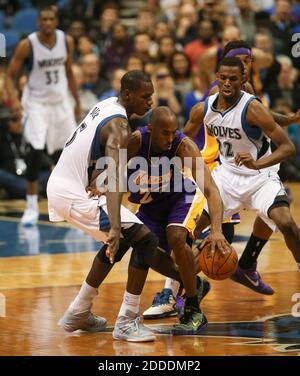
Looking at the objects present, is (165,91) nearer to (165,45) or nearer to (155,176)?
(165,45)

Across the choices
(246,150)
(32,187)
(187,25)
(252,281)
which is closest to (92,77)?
(187,25)

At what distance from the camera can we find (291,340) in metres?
6.56

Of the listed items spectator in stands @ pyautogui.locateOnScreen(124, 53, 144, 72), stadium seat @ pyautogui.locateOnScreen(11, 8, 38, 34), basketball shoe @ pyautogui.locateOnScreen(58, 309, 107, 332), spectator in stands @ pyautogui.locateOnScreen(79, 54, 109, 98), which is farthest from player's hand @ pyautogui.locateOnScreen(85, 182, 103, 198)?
stadium seat @ pyautogui.locateOnScreen(11, 8, 38, 34)

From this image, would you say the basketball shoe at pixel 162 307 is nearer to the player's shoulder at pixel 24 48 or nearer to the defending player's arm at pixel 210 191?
the defending player's arm at pixel 210 191

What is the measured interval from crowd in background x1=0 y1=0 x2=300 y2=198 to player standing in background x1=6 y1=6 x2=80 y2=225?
1912 millimetres

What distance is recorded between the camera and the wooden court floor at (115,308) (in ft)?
20.9

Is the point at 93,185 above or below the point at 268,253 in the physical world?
above

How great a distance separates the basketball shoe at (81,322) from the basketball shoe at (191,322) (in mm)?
508

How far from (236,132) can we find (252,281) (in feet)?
4.04

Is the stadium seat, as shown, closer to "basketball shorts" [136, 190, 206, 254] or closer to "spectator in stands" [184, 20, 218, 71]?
"spectator in stands" [184, 20, 218, 71]

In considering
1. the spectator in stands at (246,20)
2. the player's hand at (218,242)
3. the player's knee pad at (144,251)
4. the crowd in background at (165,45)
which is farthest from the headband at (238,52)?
the spectator in stands at (246,20)

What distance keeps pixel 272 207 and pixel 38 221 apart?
5459 mm

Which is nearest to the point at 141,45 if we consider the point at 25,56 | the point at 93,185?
the point at 25,56
